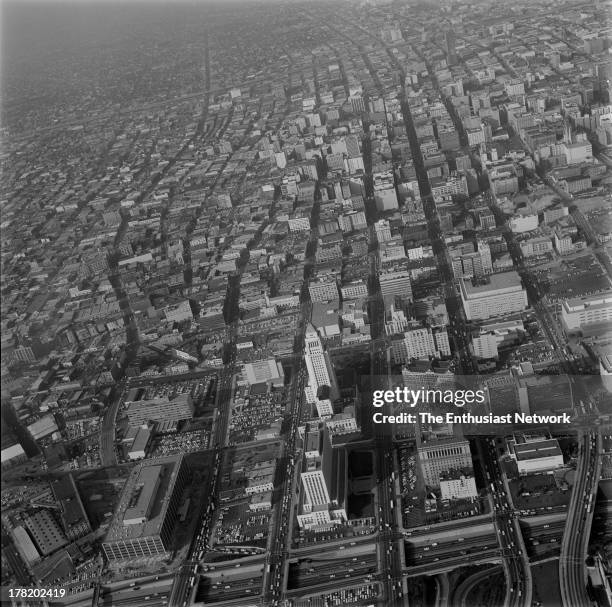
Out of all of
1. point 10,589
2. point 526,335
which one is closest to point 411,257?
point 526,335

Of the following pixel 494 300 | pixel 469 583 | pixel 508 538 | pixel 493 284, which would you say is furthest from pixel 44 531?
pixel 493 284

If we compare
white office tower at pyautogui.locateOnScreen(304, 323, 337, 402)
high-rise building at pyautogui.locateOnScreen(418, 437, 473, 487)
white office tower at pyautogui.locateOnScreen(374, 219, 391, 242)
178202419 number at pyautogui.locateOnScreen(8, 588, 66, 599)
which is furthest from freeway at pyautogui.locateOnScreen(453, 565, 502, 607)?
white office tower at pyautogui.locateOnScreen(374, 219, 391, 242)

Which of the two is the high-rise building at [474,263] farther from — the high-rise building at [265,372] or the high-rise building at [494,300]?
the high-rise building at [265,372]

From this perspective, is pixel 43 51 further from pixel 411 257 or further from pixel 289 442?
pixel 411 257

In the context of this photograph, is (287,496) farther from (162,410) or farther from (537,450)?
(537,450)

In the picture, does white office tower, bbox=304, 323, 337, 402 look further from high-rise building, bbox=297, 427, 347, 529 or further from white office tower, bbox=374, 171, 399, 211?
white office tower, bbox=374, 171, 399, 211

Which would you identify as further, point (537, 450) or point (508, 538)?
point (537, 450)
